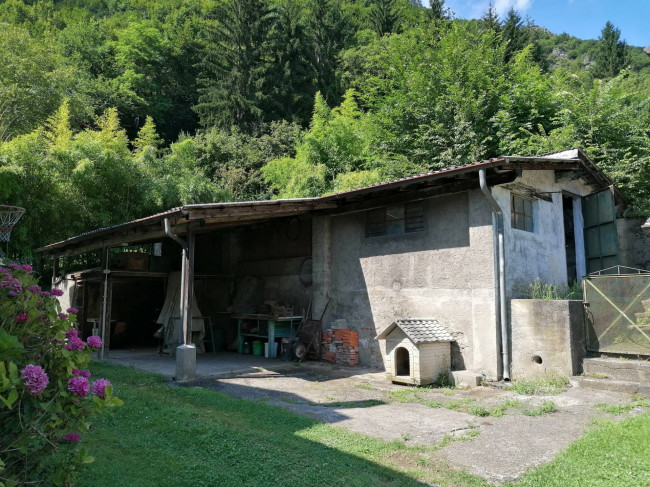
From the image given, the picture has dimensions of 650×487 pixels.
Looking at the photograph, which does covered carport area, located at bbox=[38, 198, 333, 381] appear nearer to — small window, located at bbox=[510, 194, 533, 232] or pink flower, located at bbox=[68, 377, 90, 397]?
small window, located at bbox=[510, 194, 533, 232]

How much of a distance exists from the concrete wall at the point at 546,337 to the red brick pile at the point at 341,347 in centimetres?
356

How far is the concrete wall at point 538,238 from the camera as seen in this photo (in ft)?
28.2

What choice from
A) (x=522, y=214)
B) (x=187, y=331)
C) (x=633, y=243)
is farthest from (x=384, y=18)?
(x=187, y=331)

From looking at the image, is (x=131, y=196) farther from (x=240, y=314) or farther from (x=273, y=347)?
(x=273, y=347)

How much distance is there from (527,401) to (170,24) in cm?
3659

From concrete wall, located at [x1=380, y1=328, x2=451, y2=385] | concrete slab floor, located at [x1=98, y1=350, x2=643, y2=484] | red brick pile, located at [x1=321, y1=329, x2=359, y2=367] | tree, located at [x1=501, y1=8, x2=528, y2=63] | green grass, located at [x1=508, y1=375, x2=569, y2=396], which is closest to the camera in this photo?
concrete slab floor, located at [x1=98, y1=350, x2=643, y2=484]

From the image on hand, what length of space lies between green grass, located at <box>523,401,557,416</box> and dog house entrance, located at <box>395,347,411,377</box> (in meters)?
2.58

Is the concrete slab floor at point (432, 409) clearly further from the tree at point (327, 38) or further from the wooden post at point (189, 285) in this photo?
the tree at point (327, 38)

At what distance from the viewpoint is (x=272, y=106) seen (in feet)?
93.1

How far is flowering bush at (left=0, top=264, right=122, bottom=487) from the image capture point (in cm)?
256

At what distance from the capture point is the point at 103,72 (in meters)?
31.6

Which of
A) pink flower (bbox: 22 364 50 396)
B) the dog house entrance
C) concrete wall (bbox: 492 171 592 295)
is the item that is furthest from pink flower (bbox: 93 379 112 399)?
concrete wall (bbox: 492 171 592 295)

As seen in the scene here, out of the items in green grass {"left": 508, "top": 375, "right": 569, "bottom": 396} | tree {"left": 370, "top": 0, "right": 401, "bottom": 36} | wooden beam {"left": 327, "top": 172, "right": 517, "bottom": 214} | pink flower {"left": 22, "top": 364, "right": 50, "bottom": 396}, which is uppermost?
tree {"left": 370, "top": 0, "right": 401, "bottom": 36}

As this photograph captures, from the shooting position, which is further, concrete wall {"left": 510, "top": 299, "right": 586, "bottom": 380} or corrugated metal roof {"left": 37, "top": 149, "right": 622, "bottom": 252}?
corrugated metal roof {"left": 37, "top": 149, "right": 622, "bottom": 252}
